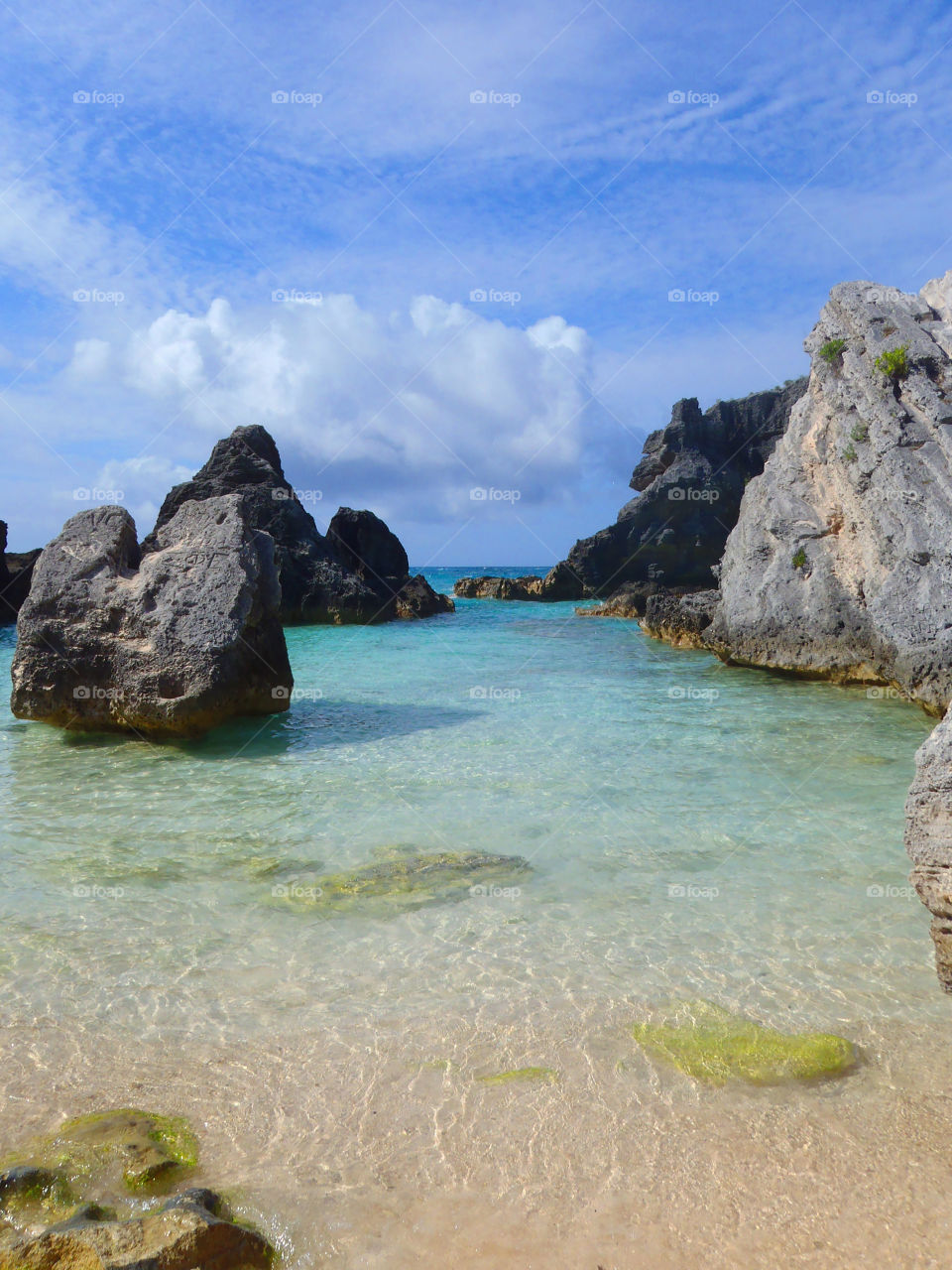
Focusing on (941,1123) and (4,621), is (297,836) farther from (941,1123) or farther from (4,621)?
(4,621)

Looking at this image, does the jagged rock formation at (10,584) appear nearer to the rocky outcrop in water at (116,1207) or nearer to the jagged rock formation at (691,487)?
the jagged rock formation at (691,487)

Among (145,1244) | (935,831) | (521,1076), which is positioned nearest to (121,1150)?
(145,1244)

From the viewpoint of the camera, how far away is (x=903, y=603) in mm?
13641

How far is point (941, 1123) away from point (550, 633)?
89.6 feet

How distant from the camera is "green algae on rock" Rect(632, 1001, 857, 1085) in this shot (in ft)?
13.3

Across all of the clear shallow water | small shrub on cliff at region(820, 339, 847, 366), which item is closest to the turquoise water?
the clear shallow water

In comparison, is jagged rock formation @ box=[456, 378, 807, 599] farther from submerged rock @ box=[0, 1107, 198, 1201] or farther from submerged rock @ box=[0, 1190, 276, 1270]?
submerged rock @ box=[0, 1190, 276, 1270]

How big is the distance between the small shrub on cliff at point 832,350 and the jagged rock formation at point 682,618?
25.2 ft

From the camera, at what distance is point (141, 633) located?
11531 millimetres

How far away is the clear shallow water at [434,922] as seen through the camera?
12.9 ft

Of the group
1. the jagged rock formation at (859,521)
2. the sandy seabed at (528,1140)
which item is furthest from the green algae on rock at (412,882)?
the jagged rock formation at (859,521)

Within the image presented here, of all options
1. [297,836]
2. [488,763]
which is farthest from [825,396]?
[297,836]

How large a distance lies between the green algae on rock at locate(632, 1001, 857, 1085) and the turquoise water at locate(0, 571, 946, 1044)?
0.24 metres

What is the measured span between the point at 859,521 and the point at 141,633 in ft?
42.0
